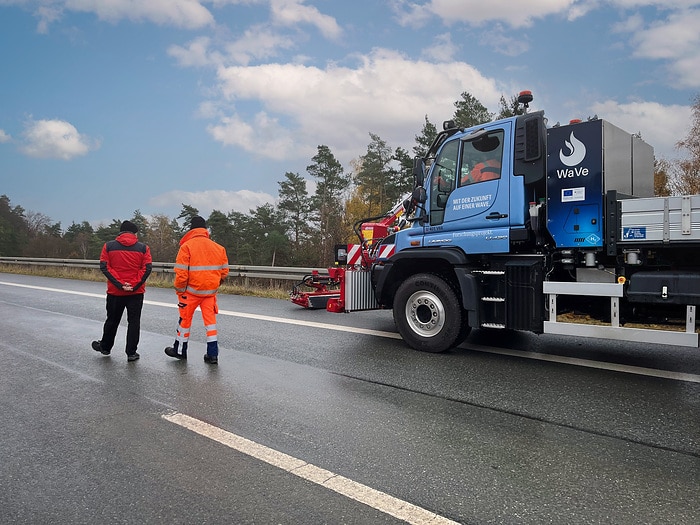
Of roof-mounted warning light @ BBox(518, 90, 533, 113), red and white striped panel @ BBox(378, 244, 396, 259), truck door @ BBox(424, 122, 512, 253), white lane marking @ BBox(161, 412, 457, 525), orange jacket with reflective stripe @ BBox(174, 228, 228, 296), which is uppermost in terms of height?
roof-mounted warning light @ BBox(518, 90, 533, 113)

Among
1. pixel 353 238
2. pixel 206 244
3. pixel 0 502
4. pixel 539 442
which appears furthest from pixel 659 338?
pixel 353 238

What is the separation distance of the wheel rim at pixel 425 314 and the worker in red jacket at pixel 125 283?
3.43m

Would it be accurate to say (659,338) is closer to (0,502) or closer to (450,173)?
(450,173)

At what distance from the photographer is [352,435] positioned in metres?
3.50

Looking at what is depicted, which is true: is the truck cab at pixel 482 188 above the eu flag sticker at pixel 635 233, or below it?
above

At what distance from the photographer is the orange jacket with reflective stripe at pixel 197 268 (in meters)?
5.71

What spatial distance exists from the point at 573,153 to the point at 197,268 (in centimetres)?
452

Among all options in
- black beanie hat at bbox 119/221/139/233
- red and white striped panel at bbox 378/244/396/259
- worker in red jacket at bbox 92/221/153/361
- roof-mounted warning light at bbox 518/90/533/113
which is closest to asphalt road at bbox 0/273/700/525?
worker in red jacket at bbox 92/221/153/361

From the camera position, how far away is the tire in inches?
236

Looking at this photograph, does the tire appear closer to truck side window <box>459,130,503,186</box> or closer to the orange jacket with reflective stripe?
truck side window <box>459,130,503,186</box>

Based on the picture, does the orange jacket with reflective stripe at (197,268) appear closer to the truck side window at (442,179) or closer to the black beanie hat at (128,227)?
the black beanie hat at (128,227)

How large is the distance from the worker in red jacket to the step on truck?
3184 mm

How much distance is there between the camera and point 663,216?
4.75m

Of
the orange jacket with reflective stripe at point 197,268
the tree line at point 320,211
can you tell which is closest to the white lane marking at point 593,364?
the orange jacket with reflective stripe at point 197,268
